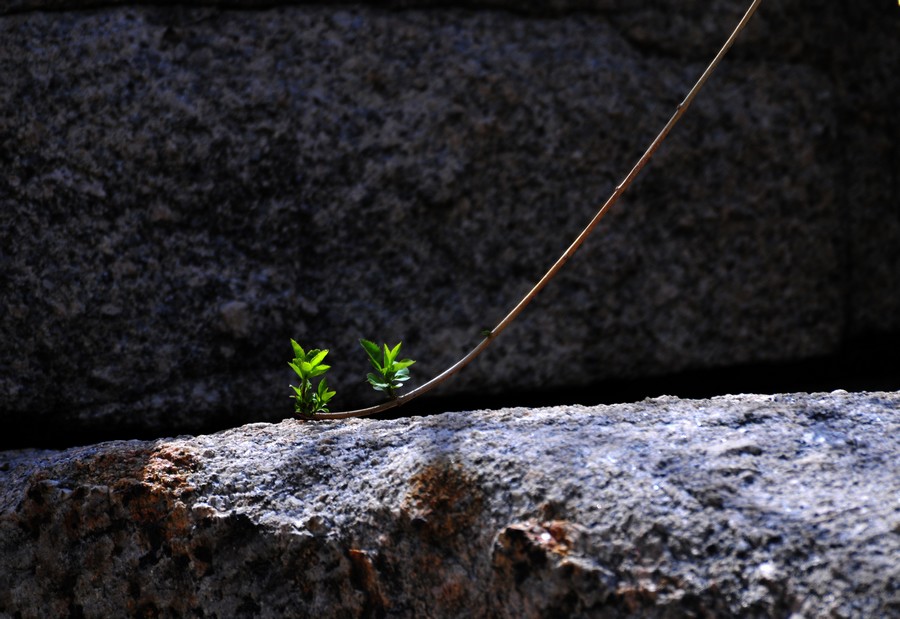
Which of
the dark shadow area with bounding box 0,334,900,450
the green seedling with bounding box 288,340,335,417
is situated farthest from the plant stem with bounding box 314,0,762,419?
the dark shadow area with bounding box 0,334,900,450

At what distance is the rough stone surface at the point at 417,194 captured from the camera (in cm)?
140

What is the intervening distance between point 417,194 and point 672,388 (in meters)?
0.64

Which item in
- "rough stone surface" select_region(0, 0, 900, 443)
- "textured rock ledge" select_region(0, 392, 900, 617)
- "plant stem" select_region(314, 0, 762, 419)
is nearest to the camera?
"textured rock ledge" select_region(0, 392, 900, 617)

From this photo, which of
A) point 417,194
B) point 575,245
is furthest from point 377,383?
point 417,194

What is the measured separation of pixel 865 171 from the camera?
2.01 meters

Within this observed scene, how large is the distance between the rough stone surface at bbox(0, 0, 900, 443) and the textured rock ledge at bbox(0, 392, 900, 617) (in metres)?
0.36

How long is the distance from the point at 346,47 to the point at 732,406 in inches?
37.2

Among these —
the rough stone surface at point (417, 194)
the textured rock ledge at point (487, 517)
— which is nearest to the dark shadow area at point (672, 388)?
the rough stone surface at point (417, 194)

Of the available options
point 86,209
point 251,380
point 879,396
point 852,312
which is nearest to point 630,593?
point 879,396

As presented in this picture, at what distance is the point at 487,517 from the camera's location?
2.82 ft

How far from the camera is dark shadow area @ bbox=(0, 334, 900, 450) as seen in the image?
4.60 ft

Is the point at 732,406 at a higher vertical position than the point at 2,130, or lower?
lower

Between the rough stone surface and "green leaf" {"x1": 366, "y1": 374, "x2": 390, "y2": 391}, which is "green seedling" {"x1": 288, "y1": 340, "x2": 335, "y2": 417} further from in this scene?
the rough stone surface

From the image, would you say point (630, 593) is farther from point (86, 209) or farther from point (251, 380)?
point (86, 209)
